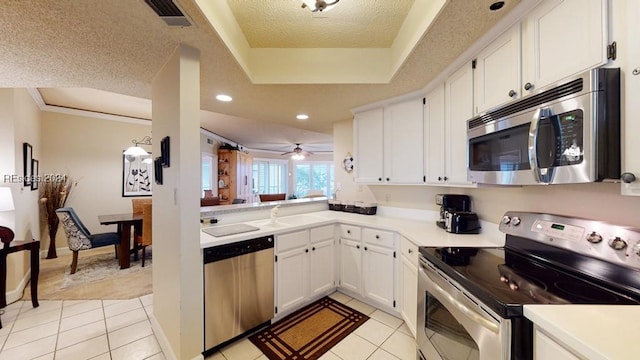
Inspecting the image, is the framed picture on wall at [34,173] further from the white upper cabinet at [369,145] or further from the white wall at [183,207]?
the white upper cabinet at [369,145]

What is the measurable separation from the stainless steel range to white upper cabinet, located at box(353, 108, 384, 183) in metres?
1.43

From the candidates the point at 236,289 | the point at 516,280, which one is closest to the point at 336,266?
the point at 236,289

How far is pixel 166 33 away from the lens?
1561 millimetres

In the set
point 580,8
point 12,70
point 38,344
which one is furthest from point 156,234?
point 580,8

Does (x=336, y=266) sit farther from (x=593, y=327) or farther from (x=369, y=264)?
(x=593, y=327)

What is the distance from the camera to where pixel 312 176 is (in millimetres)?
10781

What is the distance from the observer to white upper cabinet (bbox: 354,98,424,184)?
2.59 m

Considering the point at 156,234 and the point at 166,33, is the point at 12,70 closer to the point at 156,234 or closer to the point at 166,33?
the point at 166,33

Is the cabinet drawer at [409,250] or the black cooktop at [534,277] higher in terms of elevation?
the black cooktop at [534,277]

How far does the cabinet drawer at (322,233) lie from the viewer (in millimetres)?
2656

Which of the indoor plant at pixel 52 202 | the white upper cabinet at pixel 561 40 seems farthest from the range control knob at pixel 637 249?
the indoor plant at pixel 52 202

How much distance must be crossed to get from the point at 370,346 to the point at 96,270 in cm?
406

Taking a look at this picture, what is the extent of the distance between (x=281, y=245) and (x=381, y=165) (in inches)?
57.2

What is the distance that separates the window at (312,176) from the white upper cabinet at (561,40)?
9280 millimetres
